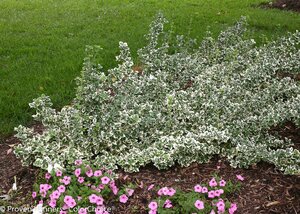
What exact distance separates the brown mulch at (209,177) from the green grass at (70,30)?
1.21m

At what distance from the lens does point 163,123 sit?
13.2ft

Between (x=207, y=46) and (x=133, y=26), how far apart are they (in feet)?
9.77

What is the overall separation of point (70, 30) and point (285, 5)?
5.90 m

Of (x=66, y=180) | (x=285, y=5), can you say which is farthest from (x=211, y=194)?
(x=285, y=5)

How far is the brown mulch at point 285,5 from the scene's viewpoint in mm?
10734

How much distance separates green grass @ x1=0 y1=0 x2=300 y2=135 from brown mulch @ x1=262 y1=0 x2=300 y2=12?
50 cm

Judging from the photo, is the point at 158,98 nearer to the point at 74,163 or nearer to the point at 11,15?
the point at 74,163

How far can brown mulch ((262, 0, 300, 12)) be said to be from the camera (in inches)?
423

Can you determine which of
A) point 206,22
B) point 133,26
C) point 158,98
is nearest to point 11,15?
point 133,26

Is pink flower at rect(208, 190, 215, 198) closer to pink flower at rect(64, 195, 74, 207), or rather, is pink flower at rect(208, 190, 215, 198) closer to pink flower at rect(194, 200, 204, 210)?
pink flower at rect(194, 200, 204, 210)

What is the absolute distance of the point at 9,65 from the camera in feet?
21.3

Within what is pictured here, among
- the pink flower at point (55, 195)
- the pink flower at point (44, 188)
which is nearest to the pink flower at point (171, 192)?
the pink flower at point (55, 195)

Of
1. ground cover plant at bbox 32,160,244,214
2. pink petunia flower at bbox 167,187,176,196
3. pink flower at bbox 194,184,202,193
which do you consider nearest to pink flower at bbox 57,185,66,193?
ground cover plant at bbox 32,160,244,214

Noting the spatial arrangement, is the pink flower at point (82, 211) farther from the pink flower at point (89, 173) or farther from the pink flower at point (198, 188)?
the pink flower at point (198, 188)
